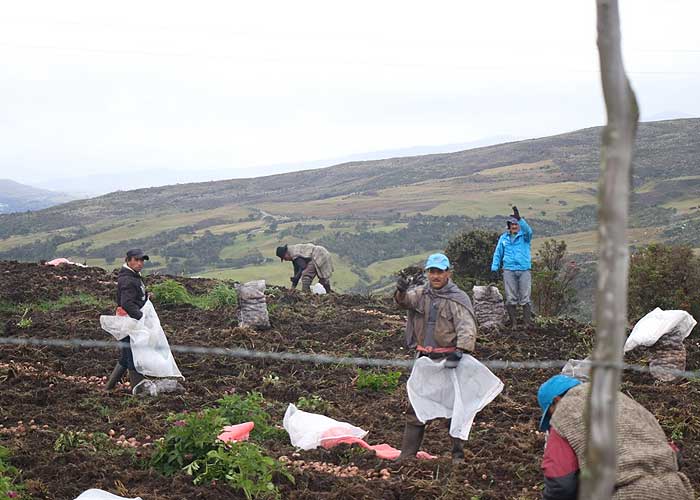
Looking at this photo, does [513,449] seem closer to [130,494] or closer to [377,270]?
[130,494]

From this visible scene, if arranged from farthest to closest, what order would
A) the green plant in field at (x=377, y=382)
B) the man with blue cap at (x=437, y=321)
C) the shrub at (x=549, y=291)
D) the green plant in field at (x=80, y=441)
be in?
the shrub at (x=549, y=291)
the green plant in field at (x=377, y=382)
the man with blue cap at (x=437, y=321)
the green plant in field at (x=80, y=441)

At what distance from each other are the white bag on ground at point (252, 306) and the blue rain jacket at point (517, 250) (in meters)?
3.02

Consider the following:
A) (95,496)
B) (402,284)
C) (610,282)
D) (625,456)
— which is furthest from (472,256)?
(610,282)

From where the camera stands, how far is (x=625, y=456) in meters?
3.23

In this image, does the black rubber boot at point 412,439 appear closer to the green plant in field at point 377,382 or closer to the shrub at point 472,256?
the green plant in field at point 377,382

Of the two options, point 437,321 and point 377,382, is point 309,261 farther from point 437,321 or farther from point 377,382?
point 437,321

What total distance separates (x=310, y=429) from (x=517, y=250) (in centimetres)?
506

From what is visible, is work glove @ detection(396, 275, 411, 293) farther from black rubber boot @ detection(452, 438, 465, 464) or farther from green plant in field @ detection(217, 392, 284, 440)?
green plant in field @ detection(217, 392, 284, 440)

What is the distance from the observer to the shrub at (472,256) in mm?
15812

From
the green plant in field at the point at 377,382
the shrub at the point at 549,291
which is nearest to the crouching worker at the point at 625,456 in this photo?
the green plant in field at the point at 377,382

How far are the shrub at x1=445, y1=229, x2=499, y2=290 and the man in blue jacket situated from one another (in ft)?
16.0

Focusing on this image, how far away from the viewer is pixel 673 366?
795cm

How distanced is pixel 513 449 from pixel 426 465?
775mm

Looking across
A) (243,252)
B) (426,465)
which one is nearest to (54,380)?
(426,465)
